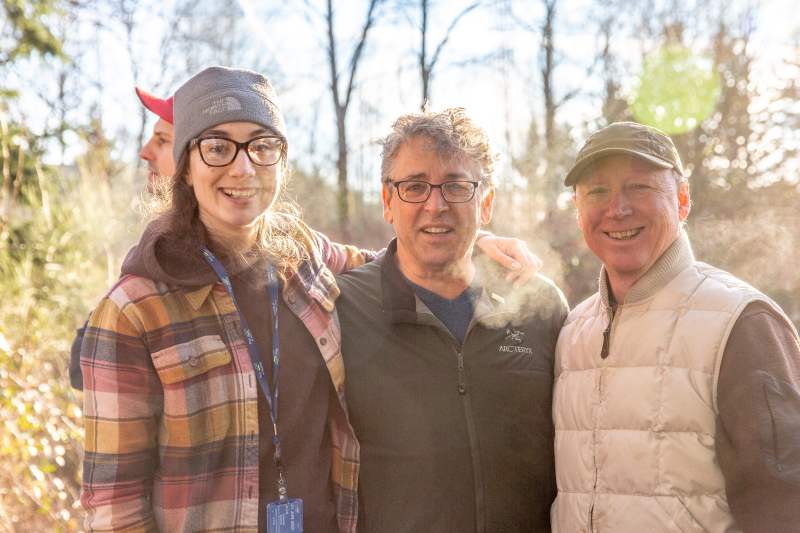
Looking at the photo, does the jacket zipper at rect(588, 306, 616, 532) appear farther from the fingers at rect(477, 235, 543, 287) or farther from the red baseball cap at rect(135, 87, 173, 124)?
the red baseball cap at rect(135, 87, 173, 124)

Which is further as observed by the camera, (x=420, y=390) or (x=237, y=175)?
(x=420, y=390)

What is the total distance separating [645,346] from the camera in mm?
2232

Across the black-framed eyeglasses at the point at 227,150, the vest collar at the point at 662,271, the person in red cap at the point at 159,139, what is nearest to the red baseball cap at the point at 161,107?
the person in red cap at the point at 159,139

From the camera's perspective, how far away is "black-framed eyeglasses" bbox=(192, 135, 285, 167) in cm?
242

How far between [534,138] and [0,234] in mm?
13106

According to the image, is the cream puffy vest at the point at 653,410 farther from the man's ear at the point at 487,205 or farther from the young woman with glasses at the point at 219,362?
the young woman with glasses at the point at 219,362

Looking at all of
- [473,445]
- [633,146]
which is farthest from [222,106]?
[473,445]

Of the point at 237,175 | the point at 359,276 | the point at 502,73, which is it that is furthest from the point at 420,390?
the point at 502,73

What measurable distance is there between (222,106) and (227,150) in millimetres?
163

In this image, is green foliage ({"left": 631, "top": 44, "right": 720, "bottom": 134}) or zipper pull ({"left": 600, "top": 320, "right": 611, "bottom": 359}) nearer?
zipper pull ({"left": 600, "top": 320, "right": 611, "bottom": 359})

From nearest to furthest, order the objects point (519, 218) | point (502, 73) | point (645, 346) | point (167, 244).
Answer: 1. point (645, 346)
2. point (167, 244)
3. point (519, 218)
4. point (502, 73)

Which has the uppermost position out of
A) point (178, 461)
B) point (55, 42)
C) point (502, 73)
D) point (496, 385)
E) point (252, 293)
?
point (502, 73)

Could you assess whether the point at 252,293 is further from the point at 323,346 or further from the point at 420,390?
the point at 420,390

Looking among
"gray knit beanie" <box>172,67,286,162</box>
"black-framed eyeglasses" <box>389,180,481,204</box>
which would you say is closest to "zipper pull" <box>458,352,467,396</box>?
"black-framed eyeglasses" <box>389,180,481,204</box>
